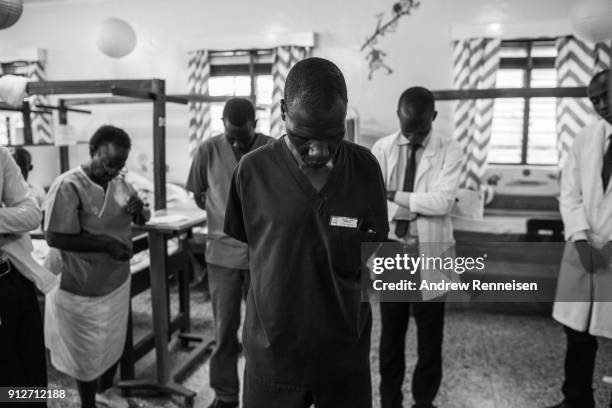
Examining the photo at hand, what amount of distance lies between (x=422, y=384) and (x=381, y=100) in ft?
14.2

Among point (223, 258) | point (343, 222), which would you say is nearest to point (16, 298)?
point (223, 258)

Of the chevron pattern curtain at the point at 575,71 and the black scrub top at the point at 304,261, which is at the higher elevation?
the chevron pattern curtain at the point at 575,71

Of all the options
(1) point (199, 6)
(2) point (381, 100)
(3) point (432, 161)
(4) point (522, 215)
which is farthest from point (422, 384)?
(1) point (199, 6)

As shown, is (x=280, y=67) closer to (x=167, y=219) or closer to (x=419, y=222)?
(x=167, y=219)

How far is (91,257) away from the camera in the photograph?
2.40 m

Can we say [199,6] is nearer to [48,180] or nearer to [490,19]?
[48,180]

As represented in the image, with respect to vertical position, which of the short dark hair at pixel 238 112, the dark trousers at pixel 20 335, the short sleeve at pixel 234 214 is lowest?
the dark trousers at pixel 20 335

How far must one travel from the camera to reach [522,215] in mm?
4996

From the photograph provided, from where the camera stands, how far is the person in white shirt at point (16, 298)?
74.5 inches

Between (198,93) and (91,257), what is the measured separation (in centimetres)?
451

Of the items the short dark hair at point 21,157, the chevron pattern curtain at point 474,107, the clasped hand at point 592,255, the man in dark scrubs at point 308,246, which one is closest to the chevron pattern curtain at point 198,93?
the short dark hair at point 21,157

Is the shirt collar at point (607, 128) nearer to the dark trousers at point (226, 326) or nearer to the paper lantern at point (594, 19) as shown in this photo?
the dark trousers at point (226, 326)

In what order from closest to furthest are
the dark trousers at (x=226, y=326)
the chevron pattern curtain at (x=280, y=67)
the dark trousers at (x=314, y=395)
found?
the dark trousers at (x=314, y=395) < the dark trousers at (x=226, y=326) < the chevron pattern curtain at (x=280, y=67)

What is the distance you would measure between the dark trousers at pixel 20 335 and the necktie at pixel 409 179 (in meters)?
1.62
